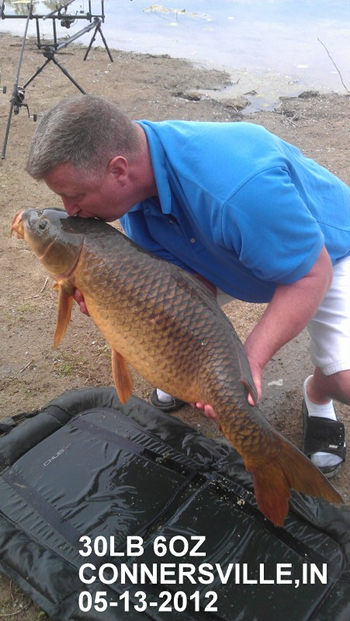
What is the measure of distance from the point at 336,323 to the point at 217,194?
0.74m

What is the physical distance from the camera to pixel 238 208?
1737 mm

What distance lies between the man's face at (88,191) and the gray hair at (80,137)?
0.08 feet

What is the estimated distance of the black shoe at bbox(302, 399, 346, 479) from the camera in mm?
2465

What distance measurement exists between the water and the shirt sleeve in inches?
193

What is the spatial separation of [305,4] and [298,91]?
475 centimetres

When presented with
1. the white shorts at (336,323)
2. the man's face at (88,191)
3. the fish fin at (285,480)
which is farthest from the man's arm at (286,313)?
Answer: the man's face at (88,191)

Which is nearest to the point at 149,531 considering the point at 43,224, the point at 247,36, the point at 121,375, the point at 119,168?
the point at 121,375

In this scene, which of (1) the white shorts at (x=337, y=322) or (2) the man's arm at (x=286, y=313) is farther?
(1) the white shorts at (x=337, y=322)

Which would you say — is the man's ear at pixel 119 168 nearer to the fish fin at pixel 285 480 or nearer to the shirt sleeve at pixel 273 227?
the shirt sleeve at pixel 273 227

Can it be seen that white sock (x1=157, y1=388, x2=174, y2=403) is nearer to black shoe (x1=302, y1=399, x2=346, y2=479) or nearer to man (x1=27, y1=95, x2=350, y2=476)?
black shoe (x1=302, y1=399, x2=346, y2=479)

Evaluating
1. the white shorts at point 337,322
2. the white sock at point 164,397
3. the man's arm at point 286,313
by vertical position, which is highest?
the man's arm at point 286,313

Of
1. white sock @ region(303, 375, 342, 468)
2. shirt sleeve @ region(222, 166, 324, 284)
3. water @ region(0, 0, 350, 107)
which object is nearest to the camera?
shirt sleeve @ region(222, 166, 324, 284)

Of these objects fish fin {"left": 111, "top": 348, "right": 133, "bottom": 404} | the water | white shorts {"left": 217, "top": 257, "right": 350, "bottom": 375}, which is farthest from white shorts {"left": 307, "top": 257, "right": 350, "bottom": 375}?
the water

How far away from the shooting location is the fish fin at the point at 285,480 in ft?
5.79
